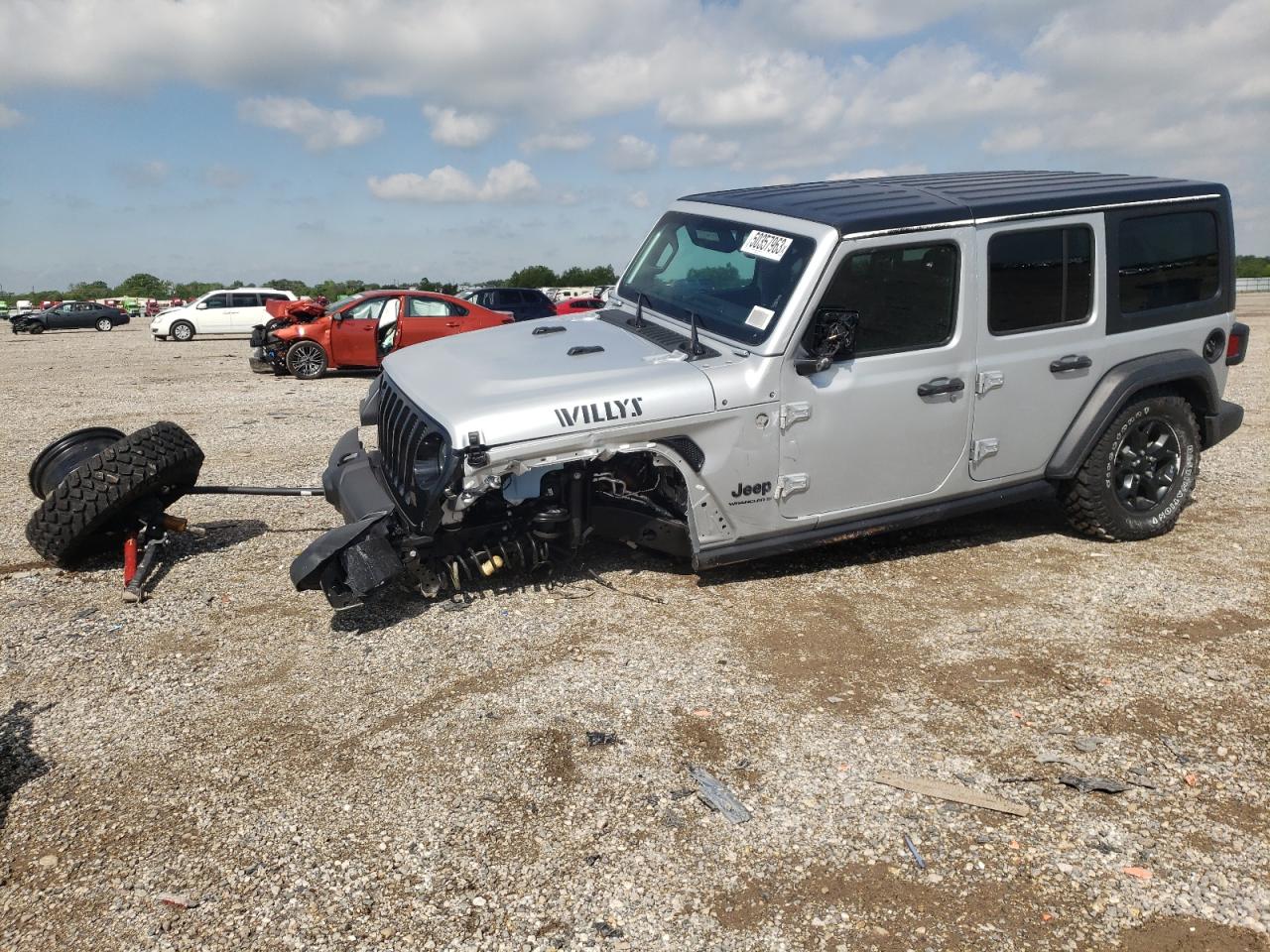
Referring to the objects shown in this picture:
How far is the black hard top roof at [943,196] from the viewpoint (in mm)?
4887

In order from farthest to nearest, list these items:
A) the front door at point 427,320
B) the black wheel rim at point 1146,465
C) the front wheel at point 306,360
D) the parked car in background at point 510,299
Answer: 1. the parked car in background at point 510,299
2. the front door at point 427,320
3. the front wheel at point 306,360
4. the black wheel rim at point 1146,465

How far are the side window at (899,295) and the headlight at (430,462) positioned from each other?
79.3 inches

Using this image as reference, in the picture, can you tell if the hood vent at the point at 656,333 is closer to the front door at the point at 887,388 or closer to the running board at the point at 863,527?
the front door at the point at 887,388

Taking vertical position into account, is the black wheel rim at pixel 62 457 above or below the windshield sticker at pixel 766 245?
below

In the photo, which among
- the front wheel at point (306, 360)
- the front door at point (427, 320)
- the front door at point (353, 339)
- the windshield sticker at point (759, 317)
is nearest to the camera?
the windshield sticker at point (759, 317)

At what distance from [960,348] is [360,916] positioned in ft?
12.9

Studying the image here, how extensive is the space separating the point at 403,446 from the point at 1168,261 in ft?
14.8

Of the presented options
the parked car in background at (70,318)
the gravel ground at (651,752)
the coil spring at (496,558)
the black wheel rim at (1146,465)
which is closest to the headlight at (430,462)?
the coil spring at (496,558)

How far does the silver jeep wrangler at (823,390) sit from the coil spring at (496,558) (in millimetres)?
14

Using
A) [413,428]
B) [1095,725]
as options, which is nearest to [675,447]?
[413,428]

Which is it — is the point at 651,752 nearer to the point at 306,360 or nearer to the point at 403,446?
the point at 403,446

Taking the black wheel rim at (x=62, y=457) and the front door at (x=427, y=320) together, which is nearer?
the black wheel rim at (x=62, y=457)

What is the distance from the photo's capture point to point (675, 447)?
4555mm

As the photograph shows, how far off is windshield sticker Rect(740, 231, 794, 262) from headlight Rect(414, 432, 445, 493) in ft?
6.40
